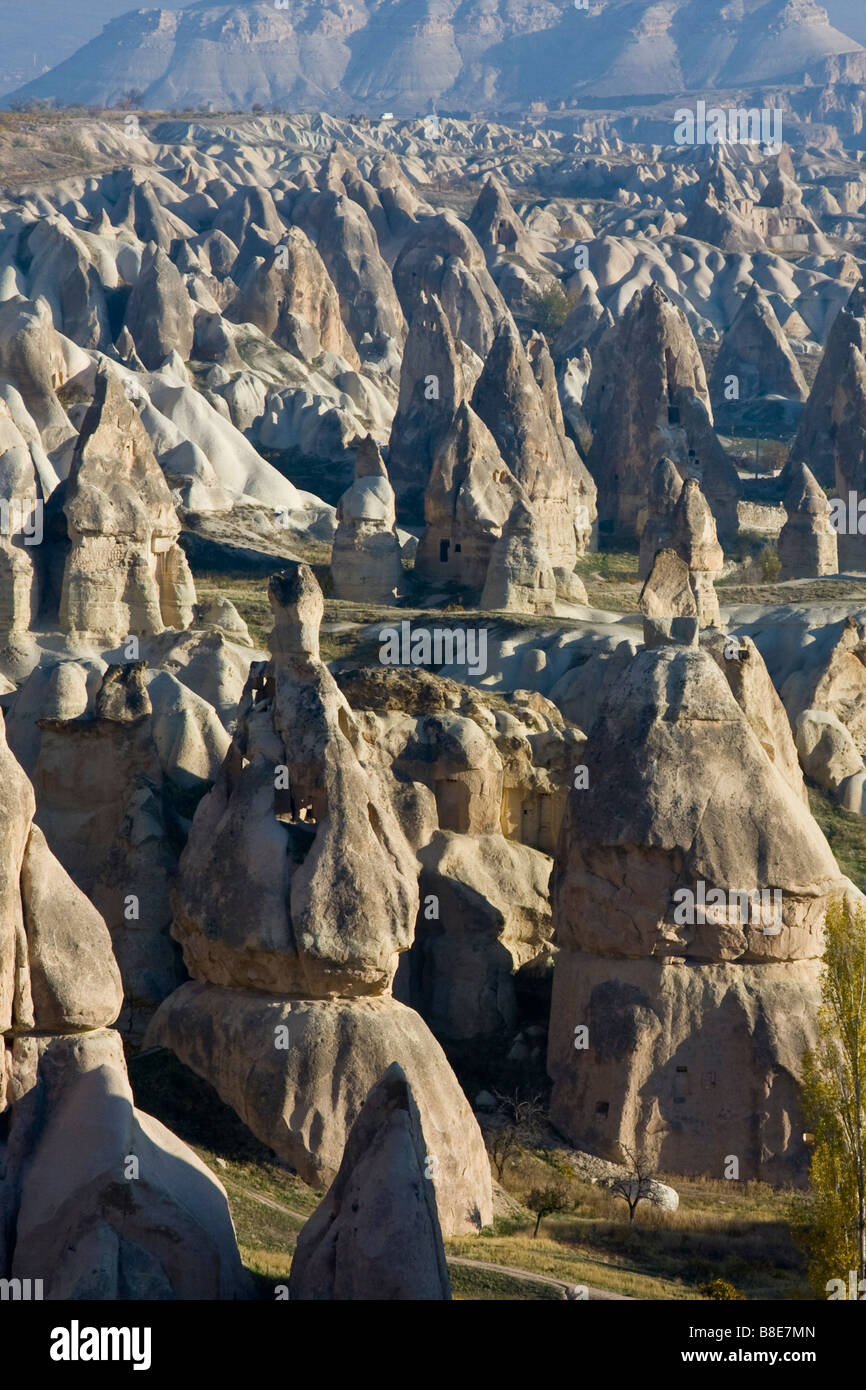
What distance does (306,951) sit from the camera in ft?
63.9

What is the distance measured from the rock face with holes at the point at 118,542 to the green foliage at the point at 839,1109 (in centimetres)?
1942

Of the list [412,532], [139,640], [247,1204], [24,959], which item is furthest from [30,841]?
[412,532]

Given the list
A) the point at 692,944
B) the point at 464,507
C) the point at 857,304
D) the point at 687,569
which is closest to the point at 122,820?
the point at 692,944

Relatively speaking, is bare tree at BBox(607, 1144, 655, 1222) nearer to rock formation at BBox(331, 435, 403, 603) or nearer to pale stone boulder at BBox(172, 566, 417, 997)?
pale stone boulder at BBox(172, 566, 417, 997)

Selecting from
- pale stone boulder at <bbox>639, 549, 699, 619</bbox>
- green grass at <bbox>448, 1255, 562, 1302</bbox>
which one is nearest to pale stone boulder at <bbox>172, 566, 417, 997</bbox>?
green grass at <bbox>448, 1255, 562, 1302</bbox>

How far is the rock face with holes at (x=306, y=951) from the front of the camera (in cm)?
1927

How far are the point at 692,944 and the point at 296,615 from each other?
4.81 metres

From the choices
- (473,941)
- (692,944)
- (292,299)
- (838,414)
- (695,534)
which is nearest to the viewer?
(692,944)

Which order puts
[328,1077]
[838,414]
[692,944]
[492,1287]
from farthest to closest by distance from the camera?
[838,414], [692,944], [328,1077], [492,1287]

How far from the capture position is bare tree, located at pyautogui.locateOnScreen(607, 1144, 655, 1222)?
20344mm

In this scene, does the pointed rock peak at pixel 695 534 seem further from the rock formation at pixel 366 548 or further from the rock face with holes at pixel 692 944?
the rock face with holes at pixel 692 944

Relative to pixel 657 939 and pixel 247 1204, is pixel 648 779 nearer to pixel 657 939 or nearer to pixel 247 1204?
pixel 657 939

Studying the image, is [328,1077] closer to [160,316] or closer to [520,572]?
[520,572]

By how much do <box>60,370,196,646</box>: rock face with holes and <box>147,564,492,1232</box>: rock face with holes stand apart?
16770 mm
